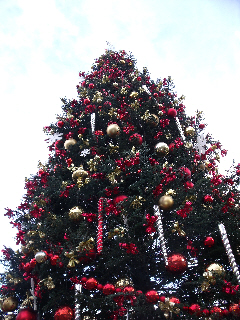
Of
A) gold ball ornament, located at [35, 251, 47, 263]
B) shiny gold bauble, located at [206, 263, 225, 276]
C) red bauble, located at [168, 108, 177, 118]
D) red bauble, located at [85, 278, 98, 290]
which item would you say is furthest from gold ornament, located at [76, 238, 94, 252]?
red bauble, located at [168, 108, 177, 118]

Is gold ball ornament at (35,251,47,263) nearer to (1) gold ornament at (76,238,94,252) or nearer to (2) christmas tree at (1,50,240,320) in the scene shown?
(2) christmas tree at (1,50,240,320)

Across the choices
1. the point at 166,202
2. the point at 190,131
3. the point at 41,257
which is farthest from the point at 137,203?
the point at 190,131

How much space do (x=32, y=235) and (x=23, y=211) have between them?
1220 millimetres

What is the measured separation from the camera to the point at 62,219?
4.55 meters

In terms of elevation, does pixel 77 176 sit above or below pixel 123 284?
above

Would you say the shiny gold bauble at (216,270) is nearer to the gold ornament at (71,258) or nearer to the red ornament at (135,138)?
the gold ornament at (71,258)

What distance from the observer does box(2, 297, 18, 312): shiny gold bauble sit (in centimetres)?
457

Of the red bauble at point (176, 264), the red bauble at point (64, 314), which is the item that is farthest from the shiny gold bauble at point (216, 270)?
the red bauble at point (64, 314)

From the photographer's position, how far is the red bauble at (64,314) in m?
3.60

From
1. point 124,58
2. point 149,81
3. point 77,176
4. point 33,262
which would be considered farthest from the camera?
point 124,58

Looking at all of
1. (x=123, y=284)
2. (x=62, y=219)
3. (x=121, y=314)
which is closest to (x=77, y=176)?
(x=62, y=219)

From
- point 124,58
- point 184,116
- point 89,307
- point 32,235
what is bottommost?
point 89,307

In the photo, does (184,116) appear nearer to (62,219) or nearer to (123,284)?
(62,219)

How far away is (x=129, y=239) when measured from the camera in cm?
380
